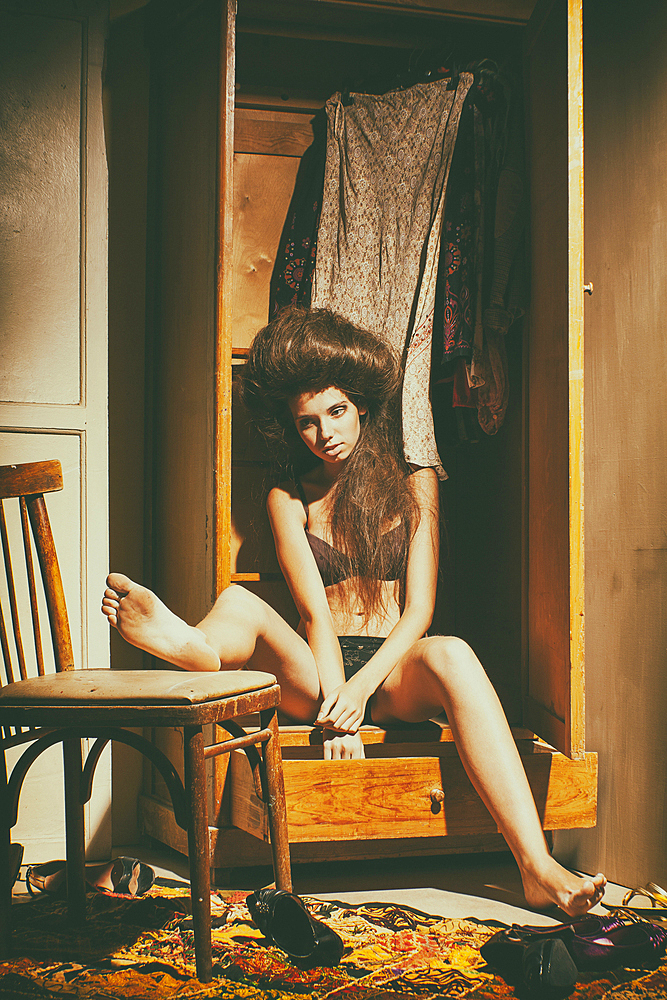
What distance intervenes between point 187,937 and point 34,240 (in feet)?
5.39

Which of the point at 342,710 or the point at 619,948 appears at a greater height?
the point at 342,710

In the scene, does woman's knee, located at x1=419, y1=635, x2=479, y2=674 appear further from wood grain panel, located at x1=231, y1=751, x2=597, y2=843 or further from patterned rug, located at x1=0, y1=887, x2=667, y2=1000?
patterned rug, located at x1=0, y1=887, x2=667, y2=1000

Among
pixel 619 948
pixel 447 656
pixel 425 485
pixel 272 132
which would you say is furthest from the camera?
pixel 272 132

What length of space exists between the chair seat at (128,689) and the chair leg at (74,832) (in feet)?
0.81

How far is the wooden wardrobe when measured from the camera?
173 cm

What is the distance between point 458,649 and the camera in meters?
1.67

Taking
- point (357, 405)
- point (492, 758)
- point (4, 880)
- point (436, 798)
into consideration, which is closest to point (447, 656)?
point (492, 758)

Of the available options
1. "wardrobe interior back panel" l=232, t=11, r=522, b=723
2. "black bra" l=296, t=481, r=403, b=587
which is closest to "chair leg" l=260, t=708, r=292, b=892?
"black bra" l=296, t=481, r=403, b=587

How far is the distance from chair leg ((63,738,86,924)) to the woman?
0.33 m

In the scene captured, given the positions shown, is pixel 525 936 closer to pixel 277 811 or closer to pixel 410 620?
pixel 277 811

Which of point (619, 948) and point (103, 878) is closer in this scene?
point (619, 948)

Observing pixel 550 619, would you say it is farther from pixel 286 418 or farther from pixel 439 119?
pixel 439 119

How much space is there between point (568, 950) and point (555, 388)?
1.13 meters

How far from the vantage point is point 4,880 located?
4.47ft
